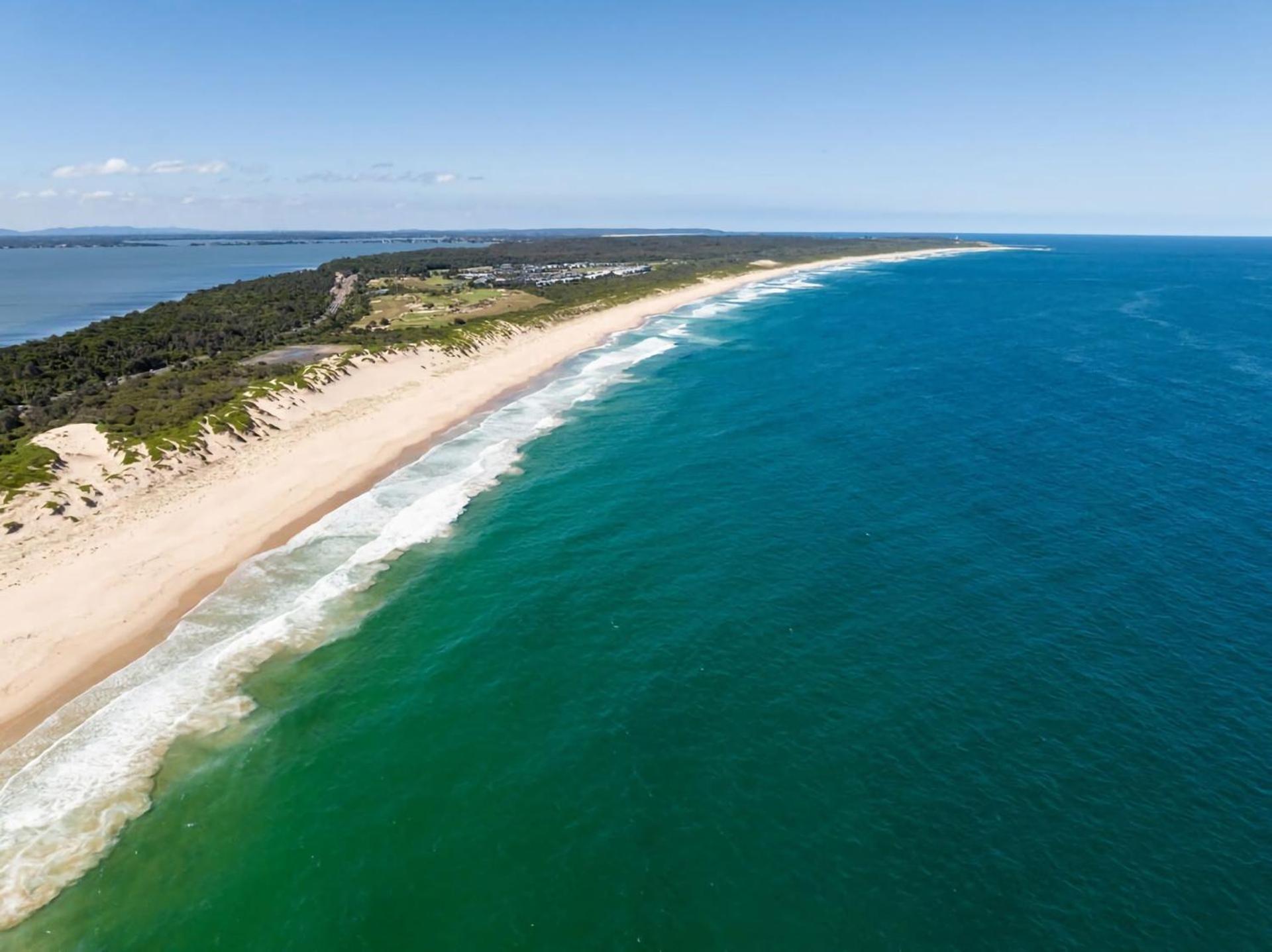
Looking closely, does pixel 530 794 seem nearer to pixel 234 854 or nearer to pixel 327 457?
pixel 234 854

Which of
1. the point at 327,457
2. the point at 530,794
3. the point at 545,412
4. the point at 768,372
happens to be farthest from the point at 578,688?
the point at 768,372

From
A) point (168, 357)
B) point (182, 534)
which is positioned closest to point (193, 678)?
point (182, 534)

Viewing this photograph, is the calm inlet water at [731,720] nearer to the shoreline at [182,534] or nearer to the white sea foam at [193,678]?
the white sea foam at [193,678]

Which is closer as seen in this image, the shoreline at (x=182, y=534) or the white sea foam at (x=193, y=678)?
the white sea foam at (x=193, y=678)

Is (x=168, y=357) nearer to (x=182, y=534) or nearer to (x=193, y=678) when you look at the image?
(x=182, y=534)

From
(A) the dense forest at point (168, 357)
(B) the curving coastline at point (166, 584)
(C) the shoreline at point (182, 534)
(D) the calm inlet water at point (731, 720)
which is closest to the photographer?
(D) the calm inlet water at point (731, 720)

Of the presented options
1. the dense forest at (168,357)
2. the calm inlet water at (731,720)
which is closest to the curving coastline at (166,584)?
the calm inlet water at (731,720)

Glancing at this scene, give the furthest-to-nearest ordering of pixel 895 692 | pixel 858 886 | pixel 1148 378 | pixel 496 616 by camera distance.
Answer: pixel 1148 378, pixel 496 616, pixel 895 692, pixel 858 886
